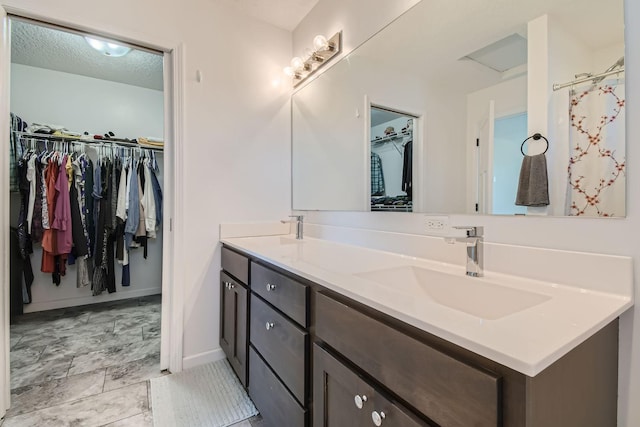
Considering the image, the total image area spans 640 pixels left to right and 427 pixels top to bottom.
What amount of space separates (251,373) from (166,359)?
744 mm

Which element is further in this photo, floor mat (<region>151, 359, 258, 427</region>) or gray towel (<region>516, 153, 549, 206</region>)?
floor mat (<region>151, 359, 258, 427</region>)

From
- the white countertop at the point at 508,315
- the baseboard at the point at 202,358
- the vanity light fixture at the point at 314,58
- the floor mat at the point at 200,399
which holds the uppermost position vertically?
the vanity light fixture at the point at 314,58

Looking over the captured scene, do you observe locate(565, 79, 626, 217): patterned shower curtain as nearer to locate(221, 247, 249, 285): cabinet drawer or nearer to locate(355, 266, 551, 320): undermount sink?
locate(355, 266, 551, 320): undermount sink

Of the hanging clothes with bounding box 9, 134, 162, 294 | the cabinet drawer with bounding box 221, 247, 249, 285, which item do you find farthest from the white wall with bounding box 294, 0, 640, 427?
the hanging clothes with bounding box 9, 134, 162, 294

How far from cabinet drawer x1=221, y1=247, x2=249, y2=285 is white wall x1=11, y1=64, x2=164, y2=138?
221cm

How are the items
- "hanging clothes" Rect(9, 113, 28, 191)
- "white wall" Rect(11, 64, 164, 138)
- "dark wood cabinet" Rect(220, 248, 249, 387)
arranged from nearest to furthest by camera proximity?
"dark wood cabinet" Rect(220, 248, 249, 387)
"hanging clothes" Rect(9, 113, 28, 191)
"white wall" Rect(11, 64, 164, 138)

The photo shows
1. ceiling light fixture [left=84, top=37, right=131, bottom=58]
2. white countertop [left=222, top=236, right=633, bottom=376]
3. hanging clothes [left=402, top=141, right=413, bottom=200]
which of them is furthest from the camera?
ceiling light fixture [left=84, top=37, right=131, bottom=58]

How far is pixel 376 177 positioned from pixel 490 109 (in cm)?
62

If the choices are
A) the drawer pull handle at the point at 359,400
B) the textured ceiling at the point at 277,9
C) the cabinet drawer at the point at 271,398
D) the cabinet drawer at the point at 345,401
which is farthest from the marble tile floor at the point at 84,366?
the textured ceiling at the point at 277,9

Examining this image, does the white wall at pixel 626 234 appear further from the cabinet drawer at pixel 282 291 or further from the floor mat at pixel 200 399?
the floor mat at pixel 200 399

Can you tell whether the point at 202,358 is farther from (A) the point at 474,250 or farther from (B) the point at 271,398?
(A) the point at 474,250

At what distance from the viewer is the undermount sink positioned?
0.83 metres

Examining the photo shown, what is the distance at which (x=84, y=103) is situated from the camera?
116 inches

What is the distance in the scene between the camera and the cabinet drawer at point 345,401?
2.13ft
